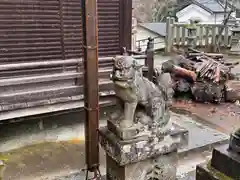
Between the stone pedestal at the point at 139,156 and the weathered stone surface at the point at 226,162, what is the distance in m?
0.53

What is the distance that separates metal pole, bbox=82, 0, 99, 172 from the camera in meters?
3.07

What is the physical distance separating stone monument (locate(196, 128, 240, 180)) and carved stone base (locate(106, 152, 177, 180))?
50 centimetres

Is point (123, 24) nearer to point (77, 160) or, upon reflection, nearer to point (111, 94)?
point (111, 94)

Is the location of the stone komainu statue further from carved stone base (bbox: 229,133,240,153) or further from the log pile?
the log pile

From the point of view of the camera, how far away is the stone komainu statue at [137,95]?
2750 mm

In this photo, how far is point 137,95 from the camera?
9.41 ft

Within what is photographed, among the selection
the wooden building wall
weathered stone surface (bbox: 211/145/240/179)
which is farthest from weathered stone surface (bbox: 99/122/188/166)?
the wooden building wall

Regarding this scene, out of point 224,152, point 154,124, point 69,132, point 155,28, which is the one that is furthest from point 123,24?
point 155,28

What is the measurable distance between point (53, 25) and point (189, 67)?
378 centimetres

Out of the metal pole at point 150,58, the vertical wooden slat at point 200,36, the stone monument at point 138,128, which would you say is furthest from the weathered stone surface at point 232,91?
the vertical wooden slat at point 200,36

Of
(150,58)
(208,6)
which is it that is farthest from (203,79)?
(208,6)

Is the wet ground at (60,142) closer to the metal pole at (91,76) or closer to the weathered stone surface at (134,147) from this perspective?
the metal pole at (91,76)

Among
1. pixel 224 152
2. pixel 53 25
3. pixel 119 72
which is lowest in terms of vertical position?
pixel 224 152

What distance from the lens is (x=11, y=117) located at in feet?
15.3
